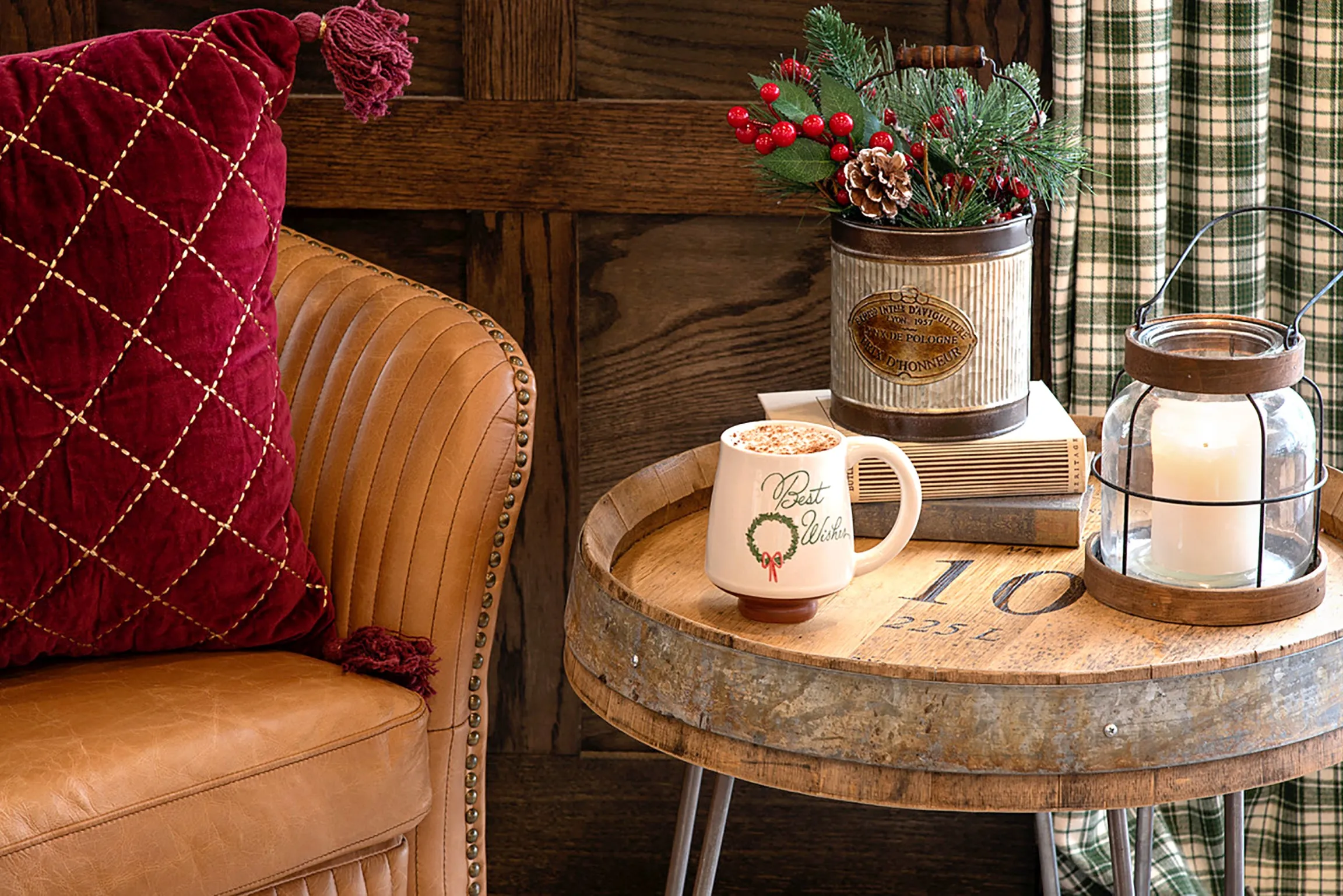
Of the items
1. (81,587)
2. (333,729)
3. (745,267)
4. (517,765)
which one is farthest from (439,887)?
(745,267)

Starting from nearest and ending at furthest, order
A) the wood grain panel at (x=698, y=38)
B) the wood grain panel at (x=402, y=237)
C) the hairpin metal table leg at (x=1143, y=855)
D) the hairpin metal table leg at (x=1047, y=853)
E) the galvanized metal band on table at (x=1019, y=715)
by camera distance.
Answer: the galvanized metal band on table at (x=1019, y=715) < the hairpin metal table leg at (x=1143, y=855) < the hairpin metal table leg at (x=1047, y=853) < the wood grain panel at (x=698, y=38) < the wood grain panel at (x=402, y=237)

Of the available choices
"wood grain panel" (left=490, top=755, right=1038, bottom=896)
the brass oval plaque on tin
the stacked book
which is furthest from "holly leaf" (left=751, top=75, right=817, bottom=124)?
"wood grain panel" (left=490, top=755, right=1038, bottom=896)

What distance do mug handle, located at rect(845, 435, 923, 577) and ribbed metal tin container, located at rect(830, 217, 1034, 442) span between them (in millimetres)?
153

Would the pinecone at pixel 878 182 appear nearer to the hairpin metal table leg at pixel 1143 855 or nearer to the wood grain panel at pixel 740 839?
the hairpin metal table leg at pixel 1143 855

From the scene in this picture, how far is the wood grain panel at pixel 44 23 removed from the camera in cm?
159

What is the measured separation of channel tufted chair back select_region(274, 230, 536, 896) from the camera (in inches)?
46.9

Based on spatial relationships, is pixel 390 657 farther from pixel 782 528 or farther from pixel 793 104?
pixel 793 104

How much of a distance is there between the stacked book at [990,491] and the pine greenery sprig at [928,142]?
0.61 feet

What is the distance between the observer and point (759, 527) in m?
0.95

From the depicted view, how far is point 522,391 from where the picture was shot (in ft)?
3.95

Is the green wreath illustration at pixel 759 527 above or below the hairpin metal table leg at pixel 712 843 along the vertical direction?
above

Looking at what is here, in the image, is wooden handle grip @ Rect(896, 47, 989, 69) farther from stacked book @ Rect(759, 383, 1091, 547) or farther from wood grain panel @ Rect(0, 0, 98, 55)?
wood grain panel @ Rect(0, 0, 98, 55)

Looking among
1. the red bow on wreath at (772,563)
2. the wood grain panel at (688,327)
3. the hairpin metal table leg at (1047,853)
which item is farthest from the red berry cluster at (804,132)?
the hairpin metal table leg at (1047,853)

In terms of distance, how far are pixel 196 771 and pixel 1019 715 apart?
23.6 inches
